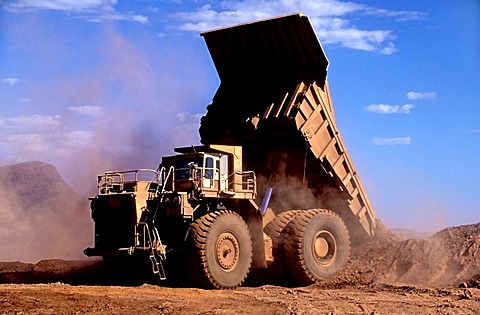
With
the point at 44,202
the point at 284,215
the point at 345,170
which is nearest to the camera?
the point at 284,215

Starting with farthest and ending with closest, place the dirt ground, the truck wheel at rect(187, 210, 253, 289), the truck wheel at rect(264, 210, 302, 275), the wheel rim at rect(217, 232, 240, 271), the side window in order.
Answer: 1. the truck wheel at rect(264, 210, 302, 275)
2. the side window
3. the wheel rim at rect(217, 232, 240, 271)
4. the truck wheel at rect(187, 210, 253, 289)
5. the dirt ground

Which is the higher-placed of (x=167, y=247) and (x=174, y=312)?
(x=167, y=247)

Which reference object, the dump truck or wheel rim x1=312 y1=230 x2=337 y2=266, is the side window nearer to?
the dump truck

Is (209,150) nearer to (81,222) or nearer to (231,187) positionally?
(231,187)

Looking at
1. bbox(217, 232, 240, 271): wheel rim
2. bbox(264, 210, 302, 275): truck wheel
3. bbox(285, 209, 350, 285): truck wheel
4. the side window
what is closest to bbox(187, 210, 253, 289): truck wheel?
bbox(217, 232, 240, 271): wheel rim

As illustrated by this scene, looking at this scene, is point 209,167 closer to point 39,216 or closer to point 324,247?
point 324,247

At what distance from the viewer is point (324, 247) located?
16.4 meters

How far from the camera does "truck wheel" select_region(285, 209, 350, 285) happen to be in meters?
15.5

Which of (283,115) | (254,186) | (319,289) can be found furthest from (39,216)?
(319,289)

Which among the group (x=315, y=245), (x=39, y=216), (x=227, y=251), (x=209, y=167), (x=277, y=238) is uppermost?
(x=39, y=216)

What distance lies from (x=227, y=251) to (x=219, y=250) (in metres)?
0.28

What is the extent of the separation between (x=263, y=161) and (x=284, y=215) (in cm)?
153

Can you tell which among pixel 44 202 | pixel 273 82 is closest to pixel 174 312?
pixel 273 82

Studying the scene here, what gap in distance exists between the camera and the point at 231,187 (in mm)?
15312
